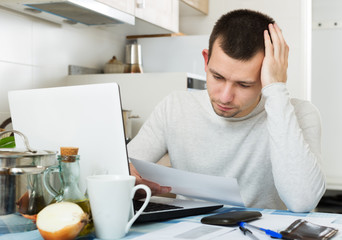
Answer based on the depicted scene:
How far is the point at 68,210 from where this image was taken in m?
0.79

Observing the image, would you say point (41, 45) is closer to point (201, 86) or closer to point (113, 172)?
point (201, 86)

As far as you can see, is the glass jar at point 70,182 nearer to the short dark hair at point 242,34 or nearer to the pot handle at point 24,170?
the pot handle at point 24,170

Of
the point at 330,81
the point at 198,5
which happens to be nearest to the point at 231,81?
the point at 198,5

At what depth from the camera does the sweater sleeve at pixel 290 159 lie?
1168 mm

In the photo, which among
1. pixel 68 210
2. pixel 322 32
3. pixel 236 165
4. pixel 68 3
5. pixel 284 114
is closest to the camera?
pixel 68 210

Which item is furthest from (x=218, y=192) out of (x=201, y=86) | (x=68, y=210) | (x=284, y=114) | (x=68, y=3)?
(x=201, y=86)

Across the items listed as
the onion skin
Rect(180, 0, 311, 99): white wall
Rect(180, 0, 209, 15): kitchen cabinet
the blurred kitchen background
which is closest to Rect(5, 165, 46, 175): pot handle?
the onion skin

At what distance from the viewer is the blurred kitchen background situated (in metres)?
2.20

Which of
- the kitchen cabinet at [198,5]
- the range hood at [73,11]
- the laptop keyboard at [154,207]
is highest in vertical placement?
the kitchen cabinet at [198,5]

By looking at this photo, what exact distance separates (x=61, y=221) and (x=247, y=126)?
32.7 inches

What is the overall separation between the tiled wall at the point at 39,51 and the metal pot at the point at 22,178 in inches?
51.3

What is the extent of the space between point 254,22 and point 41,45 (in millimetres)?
1377

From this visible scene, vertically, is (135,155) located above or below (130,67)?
below

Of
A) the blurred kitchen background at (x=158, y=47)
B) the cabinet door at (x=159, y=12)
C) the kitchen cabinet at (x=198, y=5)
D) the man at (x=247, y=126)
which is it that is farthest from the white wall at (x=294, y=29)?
the man at (x=247, y=126)
